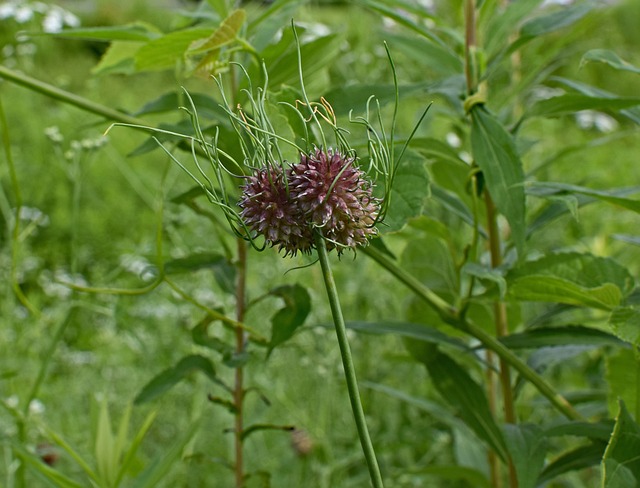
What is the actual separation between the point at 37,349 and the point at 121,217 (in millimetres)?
1282

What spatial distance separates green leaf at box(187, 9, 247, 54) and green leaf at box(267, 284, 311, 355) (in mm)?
218

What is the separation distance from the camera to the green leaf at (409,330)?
2.28 ft

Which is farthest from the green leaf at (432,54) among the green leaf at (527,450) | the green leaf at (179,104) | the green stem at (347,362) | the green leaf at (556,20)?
the green stem at (347,362)

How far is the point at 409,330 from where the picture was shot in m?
0.70

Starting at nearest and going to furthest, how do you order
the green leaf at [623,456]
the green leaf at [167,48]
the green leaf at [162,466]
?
the green leaf at [623,456], the green leaf at [167,48], the green leaf at [162,466]

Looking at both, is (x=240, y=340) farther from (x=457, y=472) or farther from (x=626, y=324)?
(x=626, y=324)

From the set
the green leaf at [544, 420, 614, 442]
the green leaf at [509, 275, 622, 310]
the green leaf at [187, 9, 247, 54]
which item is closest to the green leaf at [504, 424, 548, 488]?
the green leaf at [544, 420, 614, 442]

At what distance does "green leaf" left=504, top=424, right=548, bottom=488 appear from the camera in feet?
2.08

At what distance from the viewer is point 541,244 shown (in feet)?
5.48

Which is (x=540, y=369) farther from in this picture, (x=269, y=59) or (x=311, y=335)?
(x=311, y=335)

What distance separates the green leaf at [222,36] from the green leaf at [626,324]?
0.31 meters

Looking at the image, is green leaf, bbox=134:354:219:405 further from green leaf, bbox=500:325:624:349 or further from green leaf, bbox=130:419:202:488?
green leaf, bbox=500:325:624:349

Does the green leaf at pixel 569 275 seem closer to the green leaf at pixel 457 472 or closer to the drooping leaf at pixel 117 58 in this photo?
the green leaf at pixel 457 472

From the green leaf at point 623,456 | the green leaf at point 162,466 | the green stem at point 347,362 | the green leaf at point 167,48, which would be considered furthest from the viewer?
the green leaf at point 162,466
